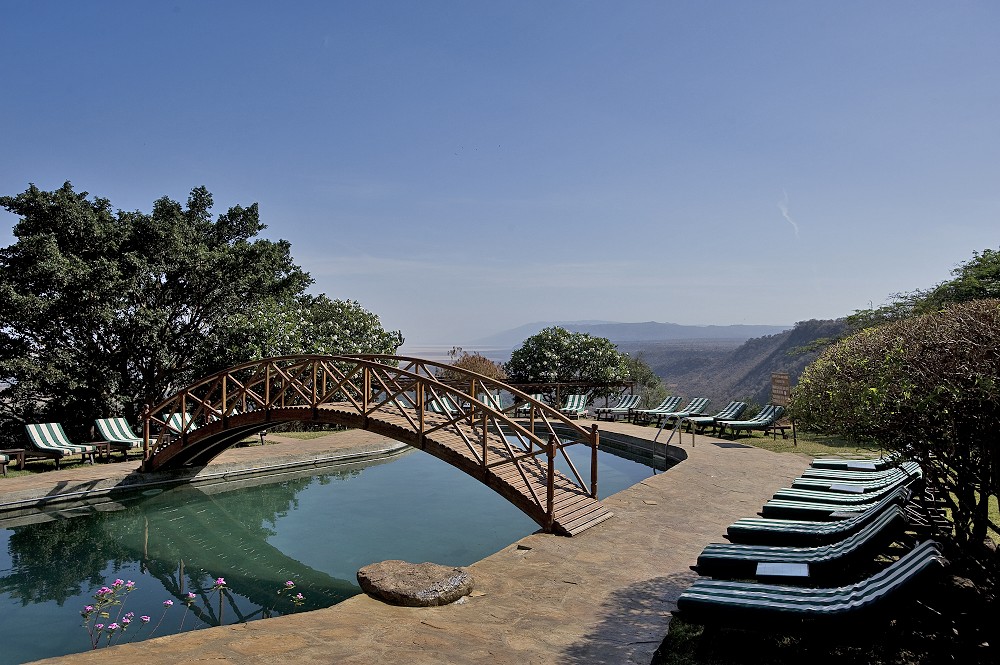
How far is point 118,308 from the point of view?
15070 mm

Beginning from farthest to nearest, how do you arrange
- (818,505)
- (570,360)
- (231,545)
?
(570,360)
(231,545)
(818,505)

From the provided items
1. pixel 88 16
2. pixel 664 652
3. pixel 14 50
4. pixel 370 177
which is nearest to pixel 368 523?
pixel 664 652

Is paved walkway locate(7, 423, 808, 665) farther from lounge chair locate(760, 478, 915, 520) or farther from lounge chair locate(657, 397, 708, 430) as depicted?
lounge chair locate(657, 397, 708, 430)

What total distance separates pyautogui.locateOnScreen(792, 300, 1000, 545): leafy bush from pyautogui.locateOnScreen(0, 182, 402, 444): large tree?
1487 cm

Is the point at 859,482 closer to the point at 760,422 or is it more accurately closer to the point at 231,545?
the point at 231,545

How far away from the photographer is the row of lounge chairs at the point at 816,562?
3.49 metres

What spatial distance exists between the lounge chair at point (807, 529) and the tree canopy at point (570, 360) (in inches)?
685

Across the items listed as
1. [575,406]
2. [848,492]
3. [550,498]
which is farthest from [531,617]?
[575,406]

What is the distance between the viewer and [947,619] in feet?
12.0

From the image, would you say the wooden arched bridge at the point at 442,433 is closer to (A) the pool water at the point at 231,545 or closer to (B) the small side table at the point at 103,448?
(A) the pool water at the point at 231,545

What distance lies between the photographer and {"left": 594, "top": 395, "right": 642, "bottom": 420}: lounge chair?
20562mm

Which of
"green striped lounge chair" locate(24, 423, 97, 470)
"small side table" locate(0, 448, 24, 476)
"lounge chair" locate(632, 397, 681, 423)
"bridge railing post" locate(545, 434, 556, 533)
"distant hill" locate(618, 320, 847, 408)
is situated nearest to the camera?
"bridge railing post" locate(545, 434, 556, 533)

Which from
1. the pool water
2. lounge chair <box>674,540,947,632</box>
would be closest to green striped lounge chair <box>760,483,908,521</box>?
lounge chair <box>674,540,947,632</box>

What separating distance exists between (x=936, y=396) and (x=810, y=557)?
1.63m
